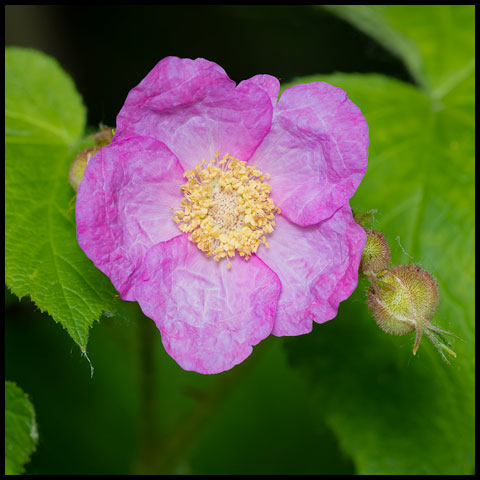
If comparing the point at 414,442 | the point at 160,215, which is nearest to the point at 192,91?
the point at 160,215

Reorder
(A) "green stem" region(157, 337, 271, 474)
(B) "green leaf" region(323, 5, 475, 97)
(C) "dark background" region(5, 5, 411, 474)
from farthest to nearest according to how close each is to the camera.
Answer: (C) "dark background" region(5, 5, 411, 474) → (B) "green leaf" region(323, 5, 475, 97) → (A) "green stem" region(157, 337, 271, 474)

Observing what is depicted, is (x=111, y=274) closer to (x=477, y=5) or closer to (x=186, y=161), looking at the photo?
(x=186, y=161)

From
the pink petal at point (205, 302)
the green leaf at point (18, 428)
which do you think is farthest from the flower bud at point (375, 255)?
the green leaf at point (18, 428)

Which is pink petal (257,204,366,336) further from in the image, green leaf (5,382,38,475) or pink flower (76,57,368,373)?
green leaf (5,382,38,475)

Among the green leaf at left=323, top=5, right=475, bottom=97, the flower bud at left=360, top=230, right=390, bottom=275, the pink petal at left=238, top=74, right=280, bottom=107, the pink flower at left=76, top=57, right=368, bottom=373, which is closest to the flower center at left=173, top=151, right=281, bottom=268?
the pink flower at left=76, top=57, right=368, bottom=373

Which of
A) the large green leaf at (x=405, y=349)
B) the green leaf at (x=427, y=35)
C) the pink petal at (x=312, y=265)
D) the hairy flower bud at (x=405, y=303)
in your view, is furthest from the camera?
the green leaf at (x=427, y=35)

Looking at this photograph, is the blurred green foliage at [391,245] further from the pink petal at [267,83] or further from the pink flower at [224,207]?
the pink petal at [267,83]

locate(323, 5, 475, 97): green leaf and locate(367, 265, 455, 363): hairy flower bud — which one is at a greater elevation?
locate(323, 5, 475, 97): green leaf
